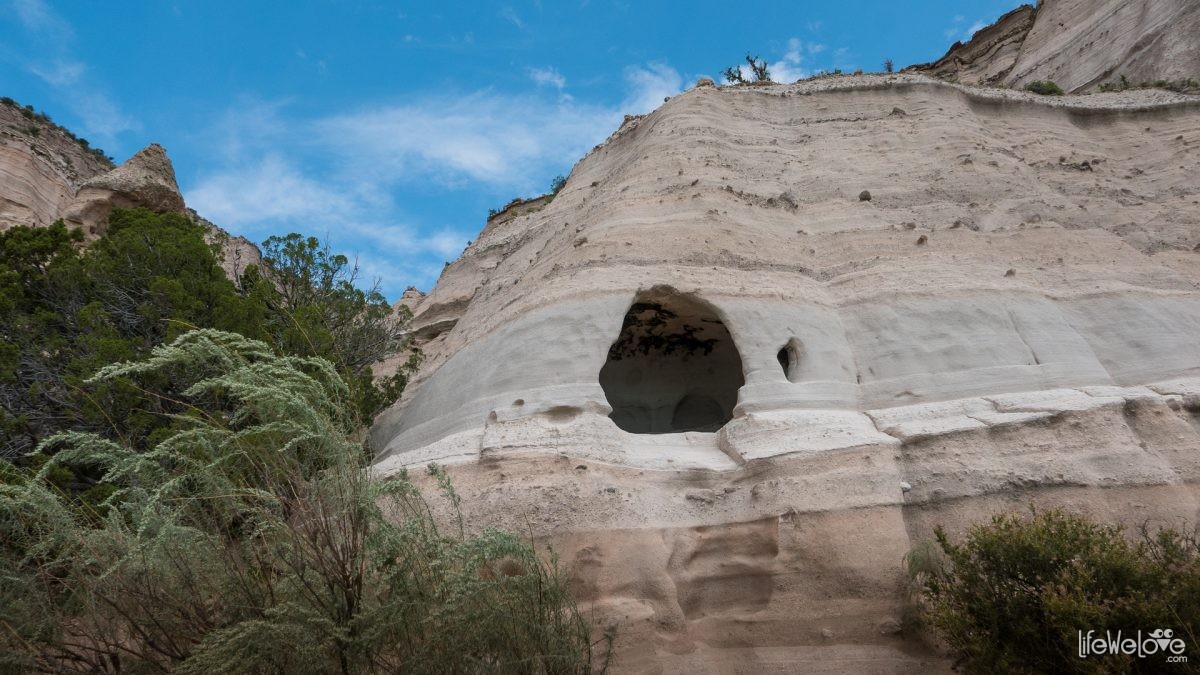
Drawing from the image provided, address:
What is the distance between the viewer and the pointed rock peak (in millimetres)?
16891

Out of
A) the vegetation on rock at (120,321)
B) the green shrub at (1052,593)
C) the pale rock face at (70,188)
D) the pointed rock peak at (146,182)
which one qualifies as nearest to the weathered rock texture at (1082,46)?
the green shrub at (1052,593)

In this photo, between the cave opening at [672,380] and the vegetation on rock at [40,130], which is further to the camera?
the vegetation on rock at [40,130]

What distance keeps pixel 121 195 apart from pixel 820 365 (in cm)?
1636

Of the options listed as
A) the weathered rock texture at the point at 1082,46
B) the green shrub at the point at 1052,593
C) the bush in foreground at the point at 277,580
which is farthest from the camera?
the weathered rock texture at the point at 1082,46

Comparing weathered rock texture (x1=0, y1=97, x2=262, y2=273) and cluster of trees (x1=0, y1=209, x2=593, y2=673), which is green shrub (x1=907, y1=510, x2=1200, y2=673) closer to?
cluster of trees (x1=0, y1=209, x2=593, y2=673)

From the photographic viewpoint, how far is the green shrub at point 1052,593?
4.89 meters

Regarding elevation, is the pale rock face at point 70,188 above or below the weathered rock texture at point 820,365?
above

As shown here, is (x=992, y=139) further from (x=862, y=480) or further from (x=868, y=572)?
(x=868, y=572)

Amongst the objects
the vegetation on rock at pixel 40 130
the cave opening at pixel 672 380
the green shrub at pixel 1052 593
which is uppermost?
the vegetation on rock at pixel 40 130

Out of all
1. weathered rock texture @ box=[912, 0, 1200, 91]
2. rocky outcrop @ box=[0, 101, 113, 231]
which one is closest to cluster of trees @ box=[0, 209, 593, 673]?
rocky outcrop @ box=[0, 101, 113, 231]

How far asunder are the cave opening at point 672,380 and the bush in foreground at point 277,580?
5.90 metres

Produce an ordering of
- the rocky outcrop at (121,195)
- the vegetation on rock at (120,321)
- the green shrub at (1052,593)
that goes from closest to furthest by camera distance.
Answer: the green shrub at (1052,593), the vegetation on rock at (120,321), the rocky outcrop at (121,195)

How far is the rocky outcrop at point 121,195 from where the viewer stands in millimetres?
16422

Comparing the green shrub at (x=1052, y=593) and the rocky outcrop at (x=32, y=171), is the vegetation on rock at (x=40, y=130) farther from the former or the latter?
the green shrub at (x=1052, y=593)
